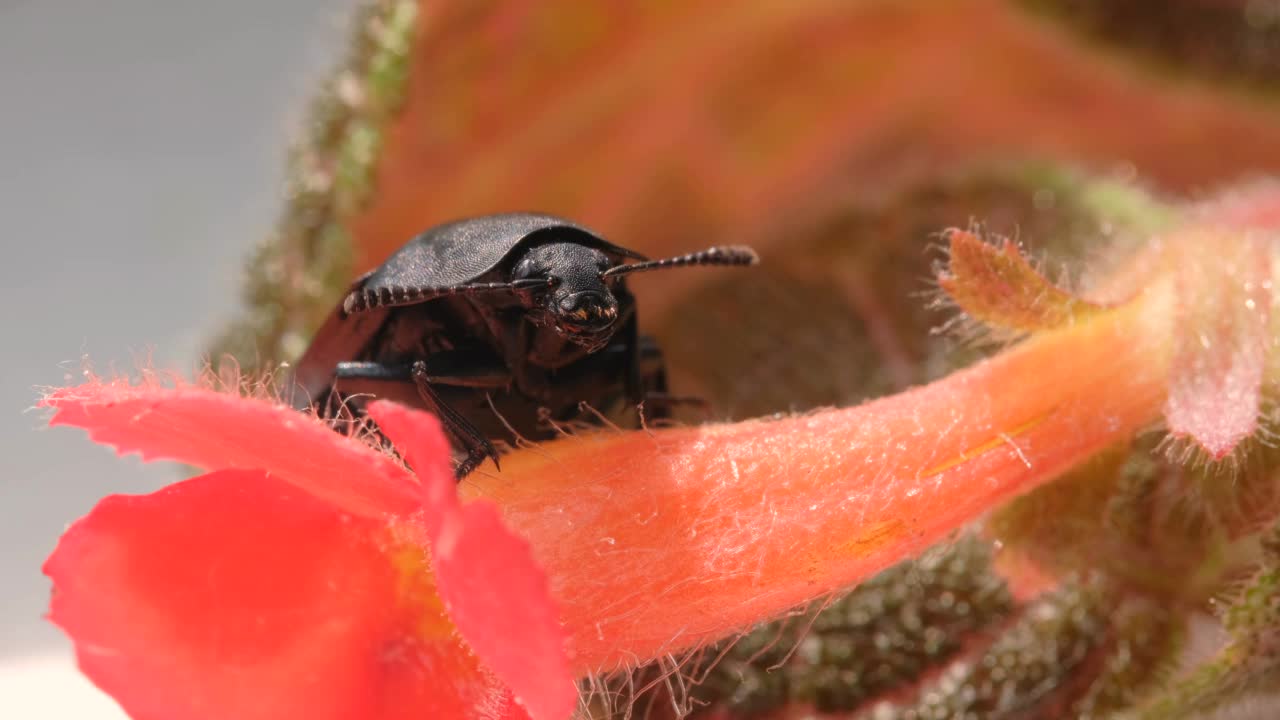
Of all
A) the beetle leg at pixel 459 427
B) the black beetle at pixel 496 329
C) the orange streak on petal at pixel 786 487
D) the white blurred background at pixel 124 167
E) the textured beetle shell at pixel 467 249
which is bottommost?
the orange streak on petal at pixel 786 487

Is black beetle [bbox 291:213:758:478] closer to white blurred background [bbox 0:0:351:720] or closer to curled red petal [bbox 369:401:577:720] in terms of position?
curled red petal [bbox 369:401:577:720]

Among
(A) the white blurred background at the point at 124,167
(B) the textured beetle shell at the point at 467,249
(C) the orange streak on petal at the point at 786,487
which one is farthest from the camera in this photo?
(A) the white blurred background at the point at 124,167

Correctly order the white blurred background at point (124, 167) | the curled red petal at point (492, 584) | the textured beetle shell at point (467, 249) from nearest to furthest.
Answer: the curled red petal at point (492, 584)
the textured beetle shell at point (467, 249)
the white blurred background at point (124, 167)

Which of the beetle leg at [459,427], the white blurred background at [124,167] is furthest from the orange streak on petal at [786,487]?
the white blurred background at [124,167]

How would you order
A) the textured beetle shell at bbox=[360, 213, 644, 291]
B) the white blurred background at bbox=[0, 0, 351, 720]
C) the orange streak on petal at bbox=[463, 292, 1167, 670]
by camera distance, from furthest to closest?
1. the white blurred background at bbox=[0, 0, 351, 720]
2. the textured beetle shell at bbox=[360, 213, 644, 291]
3. the orange streak on petal at bbox=[463, 292, 1167, 670]

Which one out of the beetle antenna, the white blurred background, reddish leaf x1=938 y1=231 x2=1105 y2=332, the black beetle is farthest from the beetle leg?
the white blurred background

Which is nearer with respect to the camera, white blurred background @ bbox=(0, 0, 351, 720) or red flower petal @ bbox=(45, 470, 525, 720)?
red flower petal @ bbox=(45, 470, 525, 720)

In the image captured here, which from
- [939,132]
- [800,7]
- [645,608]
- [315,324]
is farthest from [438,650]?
[939,132]

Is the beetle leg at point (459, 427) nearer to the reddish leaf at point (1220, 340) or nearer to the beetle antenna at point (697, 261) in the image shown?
the beetle antenna at point (697, 261)
